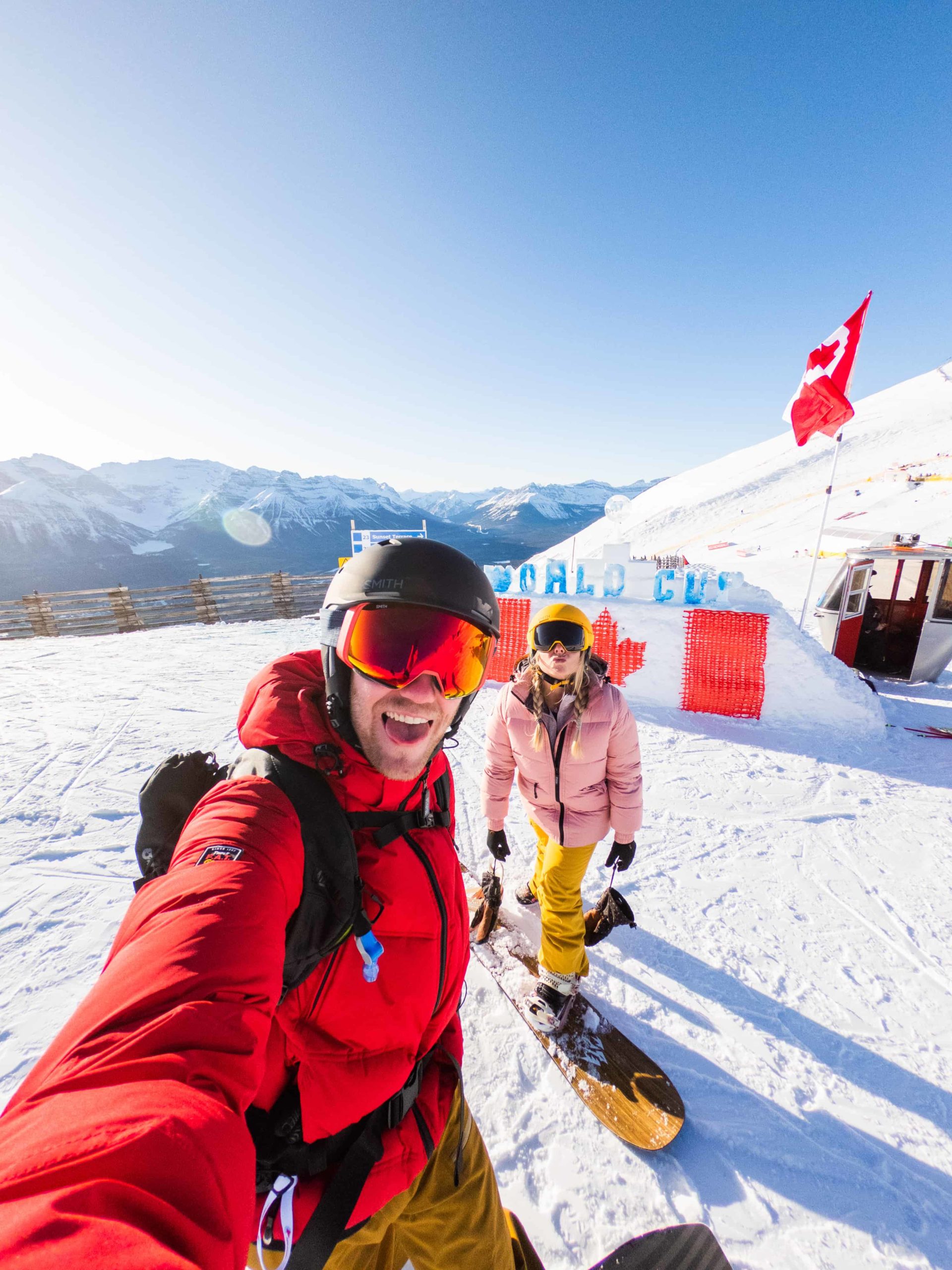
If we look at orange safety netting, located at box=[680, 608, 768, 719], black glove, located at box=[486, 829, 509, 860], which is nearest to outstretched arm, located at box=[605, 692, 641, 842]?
black glove, located at box=[486, 829, 509, 860]

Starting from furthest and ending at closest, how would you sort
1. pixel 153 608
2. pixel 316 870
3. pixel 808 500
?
1. pixel 808 500
2. pixel 153 608
3. pixel 316 870

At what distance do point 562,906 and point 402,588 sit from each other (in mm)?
2214

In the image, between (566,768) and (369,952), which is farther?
(566,768)

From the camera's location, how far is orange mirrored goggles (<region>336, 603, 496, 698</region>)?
61.8 inches

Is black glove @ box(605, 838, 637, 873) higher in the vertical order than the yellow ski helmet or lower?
lower

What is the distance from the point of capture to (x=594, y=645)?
26.2 feet

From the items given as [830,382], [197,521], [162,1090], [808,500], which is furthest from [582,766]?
[197,521]

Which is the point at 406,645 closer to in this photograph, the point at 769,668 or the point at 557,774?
the point at 557,774

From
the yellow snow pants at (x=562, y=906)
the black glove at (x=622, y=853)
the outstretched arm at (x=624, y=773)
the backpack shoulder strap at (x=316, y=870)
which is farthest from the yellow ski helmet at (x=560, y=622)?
the backpack shoulder strap at (x=316, y=870)

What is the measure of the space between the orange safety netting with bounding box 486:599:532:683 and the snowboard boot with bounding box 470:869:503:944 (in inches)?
186

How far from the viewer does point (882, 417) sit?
38188 mm

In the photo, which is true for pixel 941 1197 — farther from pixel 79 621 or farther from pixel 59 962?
pixel 79 621

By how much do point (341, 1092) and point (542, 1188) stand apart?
1642mm

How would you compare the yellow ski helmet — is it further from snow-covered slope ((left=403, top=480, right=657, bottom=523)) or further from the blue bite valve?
snow-covered slope ((left=403, top=480, right=657, bottom=523))
